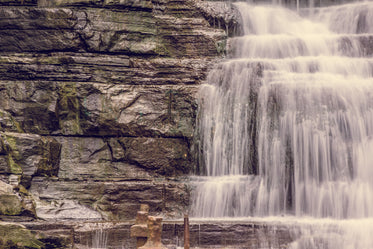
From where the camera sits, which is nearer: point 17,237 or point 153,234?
point 153,234

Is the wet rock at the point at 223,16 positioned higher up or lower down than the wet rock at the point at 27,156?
higher up

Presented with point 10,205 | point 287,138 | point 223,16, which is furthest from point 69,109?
point 223,16

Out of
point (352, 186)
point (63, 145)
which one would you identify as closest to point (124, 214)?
point (63, 145)

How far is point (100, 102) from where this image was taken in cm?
1090

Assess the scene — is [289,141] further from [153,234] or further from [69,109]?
[153,234]

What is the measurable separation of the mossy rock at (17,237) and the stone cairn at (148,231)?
2939 millimetres

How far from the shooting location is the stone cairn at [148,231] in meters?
5.52

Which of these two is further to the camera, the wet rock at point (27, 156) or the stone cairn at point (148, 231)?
the wet rock at point (27, 156)

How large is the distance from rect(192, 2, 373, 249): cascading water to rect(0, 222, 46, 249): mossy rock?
2.89 meters

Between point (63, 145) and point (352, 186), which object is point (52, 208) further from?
point (352, 186)

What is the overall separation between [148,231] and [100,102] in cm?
563

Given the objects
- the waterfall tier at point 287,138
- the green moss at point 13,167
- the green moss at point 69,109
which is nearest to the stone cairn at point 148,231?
the waterfall tier at point 287,138

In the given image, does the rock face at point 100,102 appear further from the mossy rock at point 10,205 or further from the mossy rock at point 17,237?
the mossy rock at point 17,237

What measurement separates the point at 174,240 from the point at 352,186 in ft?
10.5
